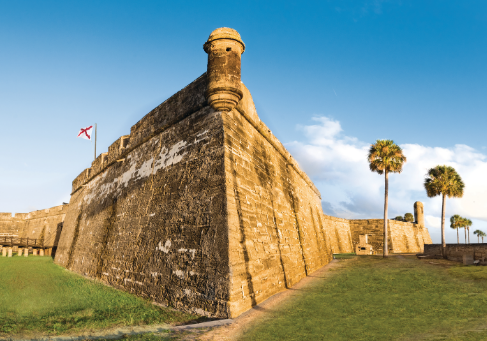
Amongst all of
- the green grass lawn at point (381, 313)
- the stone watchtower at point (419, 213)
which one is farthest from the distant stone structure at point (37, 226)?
the stone watchtower at point (419, 213)

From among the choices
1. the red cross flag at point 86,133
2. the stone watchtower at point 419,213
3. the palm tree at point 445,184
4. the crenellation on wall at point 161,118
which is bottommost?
the stone watchtower at point 419,213

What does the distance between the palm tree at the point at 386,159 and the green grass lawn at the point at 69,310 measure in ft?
→ 63.1

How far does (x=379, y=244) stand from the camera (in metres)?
30.1

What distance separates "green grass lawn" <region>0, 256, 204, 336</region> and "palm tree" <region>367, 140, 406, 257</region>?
757 inches

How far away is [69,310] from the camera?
5465 millimetres

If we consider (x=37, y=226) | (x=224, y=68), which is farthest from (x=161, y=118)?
(x=37, y=226)

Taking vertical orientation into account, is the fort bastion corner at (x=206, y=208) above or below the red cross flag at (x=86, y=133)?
below

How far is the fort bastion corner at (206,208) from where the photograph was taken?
5727 mm

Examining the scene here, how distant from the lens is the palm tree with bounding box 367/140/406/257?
819 inches

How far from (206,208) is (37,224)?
30.8 metres

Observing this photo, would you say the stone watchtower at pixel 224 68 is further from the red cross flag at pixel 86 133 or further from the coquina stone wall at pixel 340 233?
the coquina stone wall at pixel 340 233

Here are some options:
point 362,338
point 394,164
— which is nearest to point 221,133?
point 362,338

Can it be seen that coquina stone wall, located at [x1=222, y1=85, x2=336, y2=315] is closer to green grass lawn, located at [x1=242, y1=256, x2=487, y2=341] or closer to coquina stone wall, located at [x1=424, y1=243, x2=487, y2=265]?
green grass lawn, located at [x1=242, y1=256, x2=487, y2=341]

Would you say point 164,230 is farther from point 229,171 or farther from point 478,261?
point 478,261
